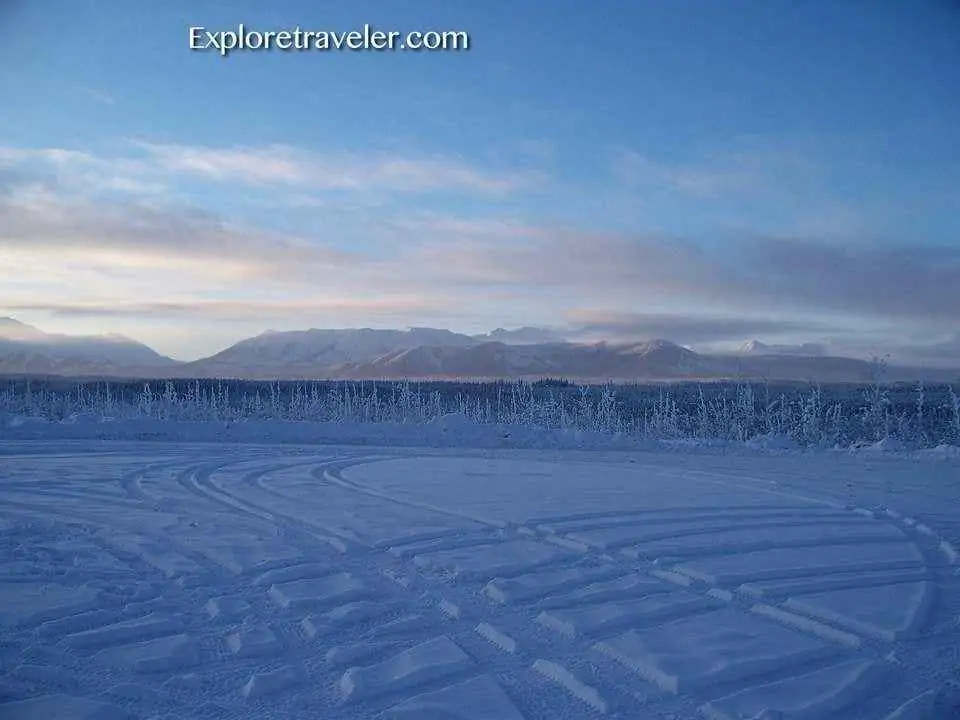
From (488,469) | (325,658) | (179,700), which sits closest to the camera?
(179,700)

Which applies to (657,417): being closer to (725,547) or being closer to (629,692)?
(725,547)

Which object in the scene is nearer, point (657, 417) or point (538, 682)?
point (538, 682)

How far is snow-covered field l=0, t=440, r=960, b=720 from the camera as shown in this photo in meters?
3.60

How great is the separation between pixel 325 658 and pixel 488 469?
8935mm

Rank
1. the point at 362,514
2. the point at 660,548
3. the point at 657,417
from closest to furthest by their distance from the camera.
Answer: the point at 660,548 → the point at 362,514 → the point at 657,417

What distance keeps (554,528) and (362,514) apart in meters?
2.13

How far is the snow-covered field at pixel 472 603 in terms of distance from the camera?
142 inches

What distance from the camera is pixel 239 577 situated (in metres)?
5.59

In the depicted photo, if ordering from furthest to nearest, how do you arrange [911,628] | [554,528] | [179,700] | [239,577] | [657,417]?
Answer: 1. [657,417]
2. [554,528]
3. [239,577]
4. [911,628]
5. [179,700]

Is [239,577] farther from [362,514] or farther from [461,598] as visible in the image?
[362,514]

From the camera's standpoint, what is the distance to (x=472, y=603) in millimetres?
5004

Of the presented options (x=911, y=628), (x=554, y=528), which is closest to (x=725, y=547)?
(x=554, y=528)

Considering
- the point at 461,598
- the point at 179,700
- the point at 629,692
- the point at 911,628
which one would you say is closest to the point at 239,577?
the point at 461,598

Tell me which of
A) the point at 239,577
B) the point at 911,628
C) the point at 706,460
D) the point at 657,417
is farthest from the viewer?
the point at 657,417
